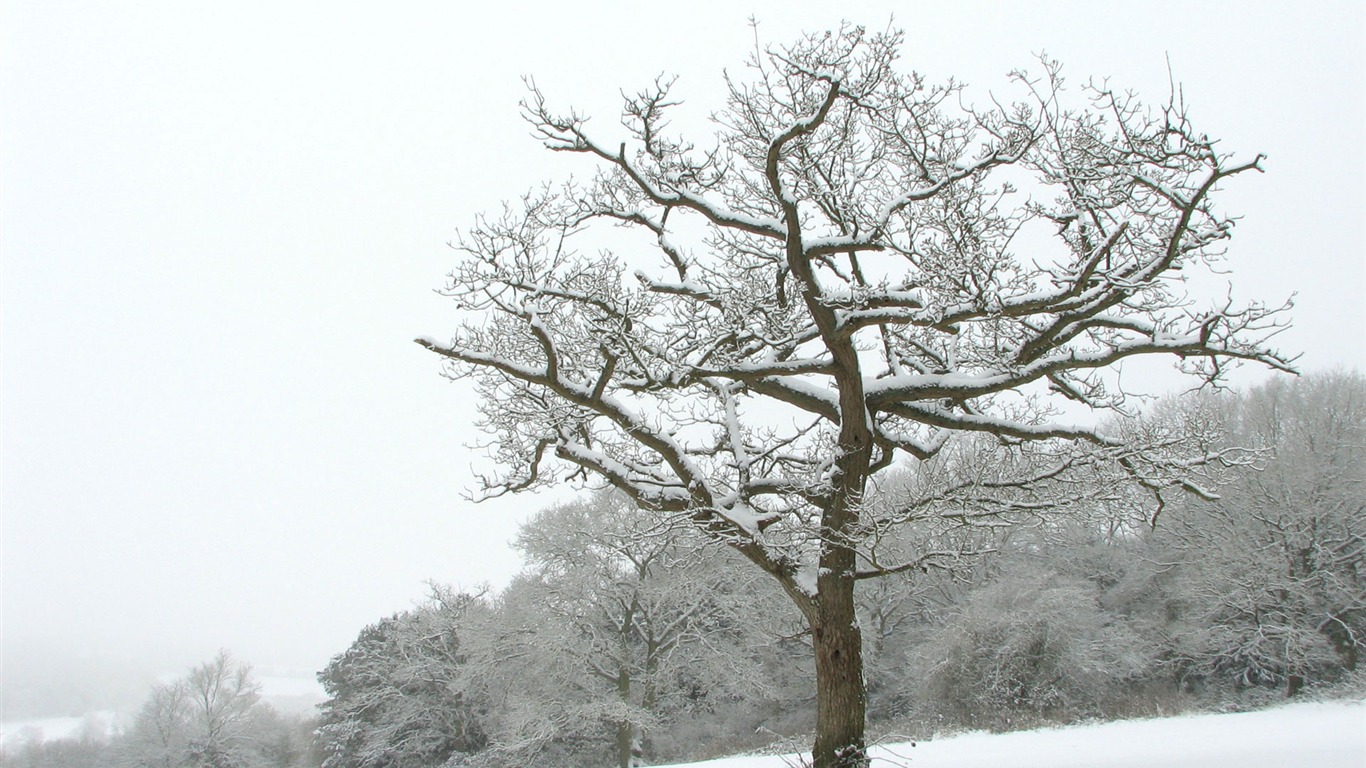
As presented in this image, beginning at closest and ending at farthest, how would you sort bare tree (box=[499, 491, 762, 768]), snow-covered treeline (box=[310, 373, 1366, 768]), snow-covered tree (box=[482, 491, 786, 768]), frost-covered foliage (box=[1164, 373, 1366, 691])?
frost-covered foliage (box=[1164, 373, 1366, 691])
snow-covered treeline (box=[310, 373, 1366, 768])
snow-covered tree (box=[482, 491, 786, 768])
bare tree (box=[499, 491, 762, 768])

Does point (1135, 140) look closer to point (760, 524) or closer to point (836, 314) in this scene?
point (836, 314)

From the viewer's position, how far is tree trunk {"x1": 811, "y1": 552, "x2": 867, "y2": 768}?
6.93 meters

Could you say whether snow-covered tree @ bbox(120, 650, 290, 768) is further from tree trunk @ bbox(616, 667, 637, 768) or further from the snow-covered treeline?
tree trunk @ bbox(616, 667, 637, 768)

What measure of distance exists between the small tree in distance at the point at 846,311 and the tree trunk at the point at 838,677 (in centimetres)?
2

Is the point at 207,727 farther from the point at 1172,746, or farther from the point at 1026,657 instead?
the point at 1172,746

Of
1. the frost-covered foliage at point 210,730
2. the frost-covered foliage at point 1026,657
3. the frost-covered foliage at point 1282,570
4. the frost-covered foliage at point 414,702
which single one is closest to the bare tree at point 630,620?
the frost-covered foliage at point 414,702

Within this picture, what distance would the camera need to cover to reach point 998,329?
754cm

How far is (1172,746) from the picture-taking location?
8875mm

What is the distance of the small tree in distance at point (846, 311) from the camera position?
6.62 metres

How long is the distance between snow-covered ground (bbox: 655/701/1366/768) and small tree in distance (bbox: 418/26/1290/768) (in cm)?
249

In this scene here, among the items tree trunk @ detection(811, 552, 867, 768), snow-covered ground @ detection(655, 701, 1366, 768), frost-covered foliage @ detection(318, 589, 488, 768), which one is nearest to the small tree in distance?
tree trunk @ detection(811, 552, 867, 768)

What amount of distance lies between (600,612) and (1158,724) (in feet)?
44.9

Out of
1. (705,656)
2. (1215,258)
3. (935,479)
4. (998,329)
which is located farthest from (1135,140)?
(705,656)

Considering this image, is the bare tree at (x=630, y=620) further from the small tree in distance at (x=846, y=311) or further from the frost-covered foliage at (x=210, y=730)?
the frost-covered foliage at (x=210, y=730)
